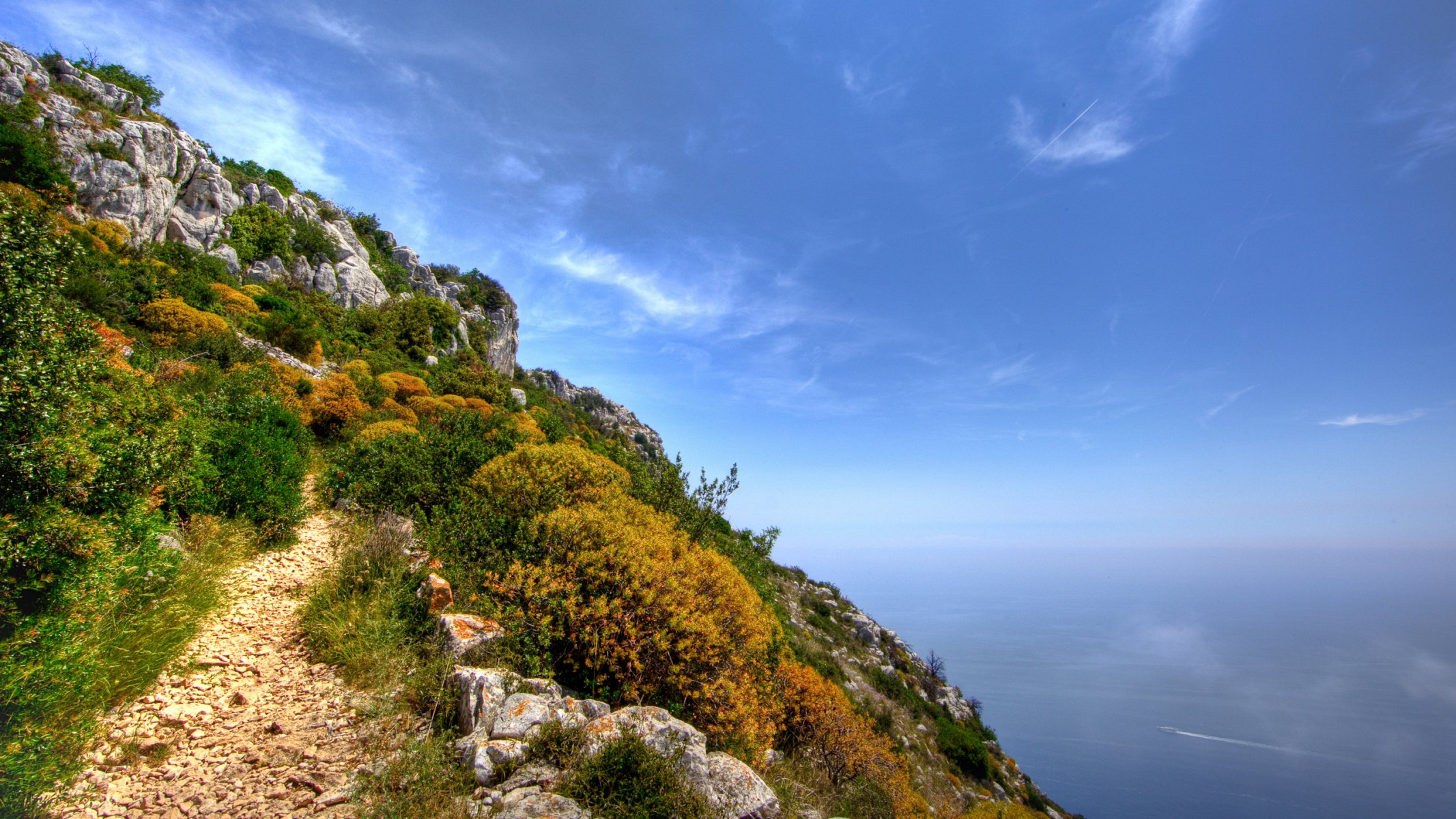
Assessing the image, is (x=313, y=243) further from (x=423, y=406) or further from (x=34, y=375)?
(x=34, y=375)

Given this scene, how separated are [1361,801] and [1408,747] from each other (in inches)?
2452

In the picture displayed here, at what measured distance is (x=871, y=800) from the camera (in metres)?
7.38

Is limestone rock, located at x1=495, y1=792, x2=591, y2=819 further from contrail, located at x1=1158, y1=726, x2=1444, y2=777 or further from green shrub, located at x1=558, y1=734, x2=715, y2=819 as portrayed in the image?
contrail, located at x1=1158, y1=726, x2=1444, y2=777

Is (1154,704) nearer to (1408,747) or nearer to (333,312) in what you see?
(1408,747)

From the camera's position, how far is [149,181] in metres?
21.6

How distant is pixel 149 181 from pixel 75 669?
2985cm

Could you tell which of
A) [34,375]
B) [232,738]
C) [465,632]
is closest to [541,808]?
[465,632]

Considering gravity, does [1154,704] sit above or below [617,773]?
above

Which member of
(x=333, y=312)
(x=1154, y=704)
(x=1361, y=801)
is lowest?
(x=333, y=312)

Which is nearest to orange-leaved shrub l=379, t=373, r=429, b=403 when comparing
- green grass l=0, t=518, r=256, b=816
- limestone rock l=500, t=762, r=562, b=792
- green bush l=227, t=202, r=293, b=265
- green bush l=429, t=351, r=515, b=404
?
green bush l=429, t=351, r=515, b=404

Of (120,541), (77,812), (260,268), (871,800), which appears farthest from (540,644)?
(260,268)

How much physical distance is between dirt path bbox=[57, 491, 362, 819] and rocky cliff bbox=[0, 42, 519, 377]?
26.3 meters

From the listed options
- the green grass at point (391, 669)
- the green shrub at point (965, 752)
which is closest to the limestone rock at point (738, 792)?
the green grass at point (391, 669)

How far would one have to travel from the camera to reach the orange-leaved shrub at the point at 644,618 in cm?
521
